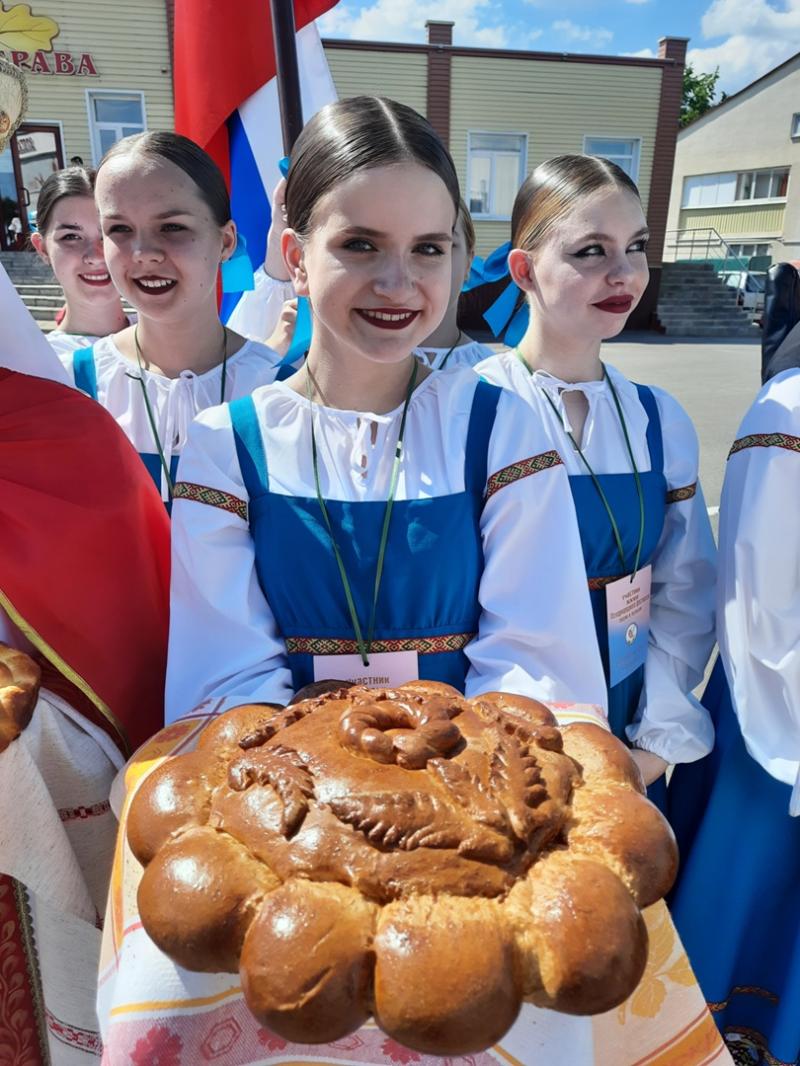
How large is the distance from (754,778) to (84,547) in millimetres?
1473

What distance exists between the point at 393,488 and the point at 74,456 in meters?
0.56

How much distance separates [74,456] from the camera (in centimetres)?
133

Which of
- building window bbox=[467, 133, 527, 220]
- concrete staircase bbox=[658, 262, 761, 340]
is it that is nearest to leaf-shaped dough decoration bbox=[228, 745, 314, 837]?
building window bbox=[467, 133, 527, 220]

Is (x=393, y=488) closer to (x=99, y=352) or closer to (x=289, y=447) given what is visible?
(x=289, y=447)

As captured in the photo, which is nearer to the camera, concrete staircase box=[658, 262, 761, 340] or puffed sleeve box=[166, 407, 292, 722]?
puffed sleeve box=[166, 407, 292, 722]

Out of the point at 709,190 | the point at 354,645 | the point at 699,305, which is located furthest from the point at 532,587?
the point at 709,190

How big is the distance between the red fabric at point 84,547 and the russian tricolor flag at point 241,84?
1763 mm

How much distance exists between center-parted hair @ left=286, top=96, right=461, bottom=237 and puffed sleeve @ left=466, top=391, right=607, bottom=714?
1.59ft

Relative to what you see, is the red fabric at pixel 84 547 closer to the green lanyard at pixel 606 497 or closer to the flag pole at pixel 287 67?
the green lanyard at pixel 606 497

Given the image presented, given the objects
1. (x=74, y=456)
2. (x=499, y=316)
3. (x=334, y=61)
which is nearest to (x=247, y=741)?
(x=74, y=456)

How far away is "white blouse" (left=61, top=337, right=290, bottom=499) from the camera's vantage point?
1.99 meters

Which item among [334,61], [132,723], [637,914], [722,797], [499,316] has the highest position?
[334,61]

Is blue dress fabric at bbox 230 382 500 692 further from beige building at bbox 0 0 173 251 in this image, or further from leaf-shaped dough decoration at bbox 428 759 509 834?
beige building at bbox 0 0 173 251

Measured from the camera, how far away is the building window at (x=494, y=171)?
54.0ft
